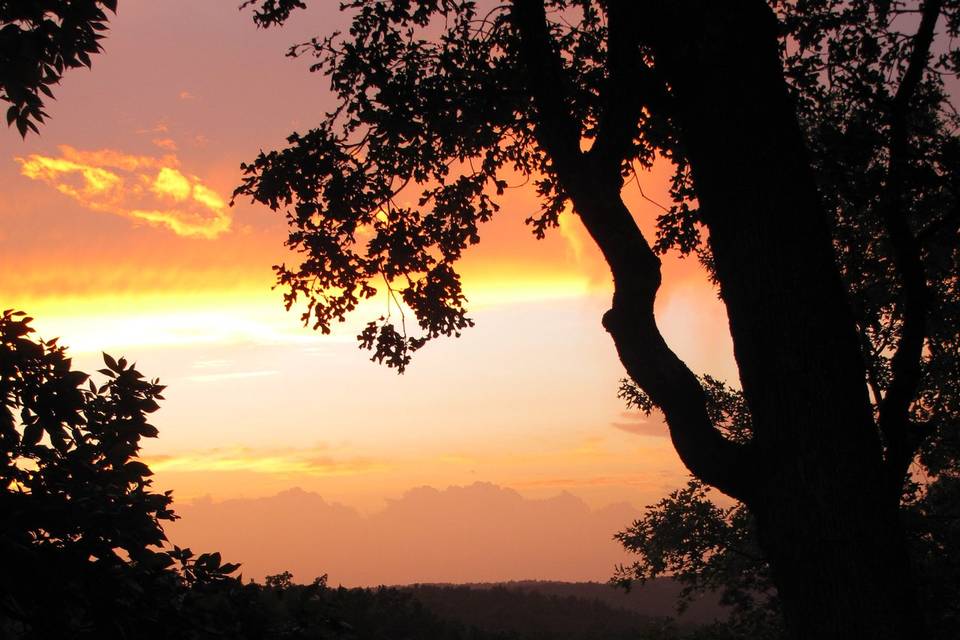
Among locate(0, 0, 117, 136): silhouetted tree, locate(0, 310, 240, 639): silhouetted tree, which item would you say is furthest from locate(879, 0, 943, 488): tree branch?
locate(0, 0, 117, 136): silhouetted tree

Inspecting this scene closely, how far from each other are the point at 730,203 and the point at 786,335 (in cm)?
128

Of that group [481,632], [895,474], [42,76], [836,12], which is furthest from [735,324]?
[481,632]

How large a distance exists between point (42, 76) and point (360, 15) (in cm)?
618

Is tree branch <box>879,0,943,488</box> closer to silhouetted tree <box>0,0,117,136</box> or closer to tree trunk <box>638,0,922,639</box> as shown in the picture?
tree trunk <box>638,0,922,639</box>

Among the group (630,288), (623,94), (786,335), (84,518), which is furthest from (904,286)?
(84,518)

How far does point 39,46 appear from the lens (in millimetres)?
6168

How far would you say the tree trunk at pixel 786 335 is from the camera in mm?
6457

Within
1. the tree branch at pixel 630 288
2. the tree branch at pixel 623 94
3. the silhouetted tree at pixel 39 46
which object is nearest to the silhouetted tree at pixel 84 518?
the silhouetted tree at pixel 39 46

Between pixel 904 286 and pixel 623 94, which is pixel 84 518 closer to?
pixel 623 94

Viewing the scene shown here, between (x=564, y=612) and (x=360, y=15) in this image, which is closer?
(x=360, y=15)

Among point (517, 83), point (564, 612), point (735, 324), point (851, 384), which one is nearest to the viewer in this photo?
point (851, 384)

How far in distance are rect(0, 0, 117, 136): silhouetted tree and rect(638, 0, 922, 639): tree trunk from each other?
197 inches

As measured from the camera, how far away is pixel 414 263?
1248 centimetres

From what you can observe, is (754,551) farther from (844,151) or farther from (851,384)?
(851,384)
